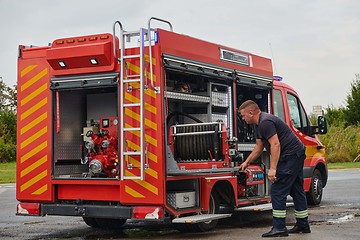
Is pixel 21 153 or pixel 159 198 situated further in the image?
pixel 21 153

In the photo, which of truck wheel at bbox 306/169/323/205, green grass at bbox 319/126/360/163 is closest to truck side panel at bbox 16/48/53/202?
truck wheel at bbox 306/169/323/205

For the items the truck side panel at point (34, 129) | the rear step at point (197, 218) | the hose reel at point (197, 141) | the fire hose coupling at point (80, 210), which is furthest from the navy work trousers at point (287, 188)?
the truck side panel at point (34, 129)

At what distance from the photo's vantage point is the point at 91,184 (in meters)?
9.39

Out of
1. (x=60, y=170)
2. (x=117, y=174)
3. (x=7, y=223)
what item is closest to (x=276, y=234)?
(x=117, y=174)

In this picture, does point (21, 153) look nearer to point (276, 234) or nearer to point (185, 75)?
point (185, 75)

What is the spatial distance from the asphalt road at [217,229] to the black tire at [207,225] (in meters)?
0.09

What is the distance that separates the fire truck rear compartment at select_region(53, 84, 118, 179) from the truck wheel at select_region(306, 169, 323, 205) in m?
4.78

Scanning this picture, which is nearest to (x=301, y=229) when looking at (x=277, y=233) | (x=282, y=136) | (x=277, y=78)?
(x=277, y=233)

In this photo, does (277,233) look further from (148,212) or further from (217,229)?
(148,212)

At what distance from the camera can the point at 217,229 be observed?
10148mm

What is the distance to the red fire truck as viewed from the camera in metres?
8.94

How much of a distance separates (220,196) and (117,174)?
1.73 meters

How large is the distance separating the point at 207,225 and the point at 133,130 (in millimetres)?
1891

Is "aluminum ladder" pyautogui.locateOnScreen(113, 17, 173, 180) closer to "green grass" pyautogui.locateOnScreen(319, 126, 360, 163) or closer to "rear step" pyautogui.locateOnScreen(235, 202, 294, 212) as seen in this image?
"rear step" pyautogui.locateOnScreen(235, 202, 294, 212)
